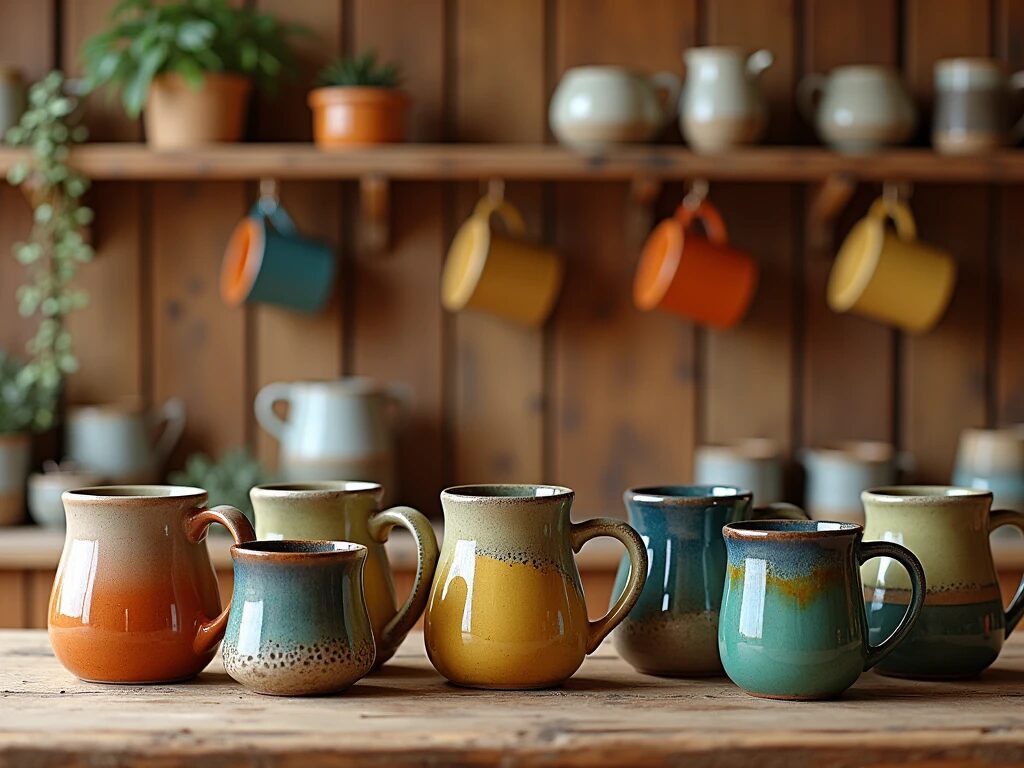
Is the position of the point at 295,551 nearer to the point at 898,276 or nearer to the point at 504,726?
the point at 504,726

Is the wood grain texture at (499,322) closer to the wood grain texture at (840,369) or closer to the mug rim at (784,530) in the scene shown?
the wood grain texture at (840,369)

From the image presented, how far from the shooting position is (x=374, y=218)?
6.73ft

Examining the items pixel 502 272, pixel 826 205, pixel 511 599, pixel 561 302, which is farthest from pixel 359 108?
pixel 511 599

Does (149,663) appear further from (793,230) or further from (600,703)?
(793,230)

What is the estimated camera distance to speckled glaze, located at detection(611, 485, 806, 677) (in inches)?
34.8

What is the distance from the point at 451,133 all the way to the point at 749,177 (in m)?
0.48

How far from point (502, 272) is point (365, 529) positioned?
42.7 inches

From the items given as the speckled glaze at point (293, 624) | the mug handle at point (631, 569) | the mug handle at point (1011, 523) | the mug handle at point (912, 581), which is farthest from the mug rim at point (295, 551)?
Answer: the mug handle at point (1011, 523)

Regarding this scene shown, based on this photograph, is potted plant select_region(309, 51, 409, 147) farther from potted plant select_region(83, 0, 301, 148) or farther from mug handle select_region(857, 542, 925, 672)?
mug handle select_region(857, 542, 925, 672)

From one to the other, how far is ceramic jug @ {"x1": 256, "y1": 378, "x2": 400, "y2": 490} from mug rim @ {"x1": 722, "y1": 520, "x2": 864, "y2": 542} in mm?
1125

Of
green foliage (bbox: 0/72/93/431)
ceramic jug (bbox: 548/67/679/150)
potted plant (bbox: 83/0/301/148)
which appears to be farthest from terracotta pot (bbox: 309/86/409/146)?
green foliage (bbox: 0/72/93/431)

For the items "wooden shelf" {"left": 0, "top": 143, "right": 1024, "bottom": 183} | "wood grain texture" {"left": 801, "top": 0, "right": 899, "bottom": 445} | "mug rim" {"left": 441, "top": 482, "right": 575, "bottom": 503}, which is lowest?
"mug rim" {"left": 441, "top": 482, "right": 575, "bottom": 503}

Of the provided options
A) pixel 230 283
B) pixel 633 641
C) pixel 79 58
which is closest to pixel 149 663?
pixel 633 641

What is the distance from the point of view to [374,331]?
211 centimetres
